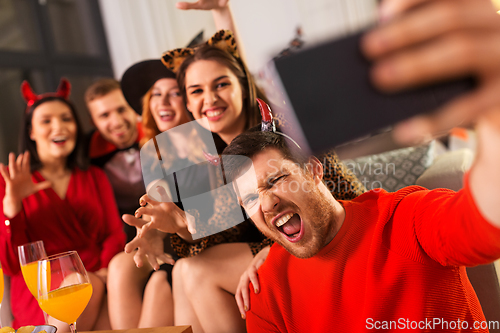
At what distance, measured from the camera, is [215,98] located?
3.44ft

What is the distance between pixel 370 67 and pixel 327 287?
23.5 inches

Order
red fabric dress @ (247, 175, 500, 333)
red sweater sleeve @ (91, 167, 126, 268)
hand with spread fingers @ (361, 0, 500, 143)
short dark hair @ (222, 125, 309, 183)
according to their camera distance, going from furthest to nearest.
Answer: red sweater sleeve @ (91, 167, 126, 268)
short dark hair @ (222, 125, 309, 183)
red fabric dress @ (247, 175, 500, 333)
hand with spread fingers @ (361, 0, 500, 143)

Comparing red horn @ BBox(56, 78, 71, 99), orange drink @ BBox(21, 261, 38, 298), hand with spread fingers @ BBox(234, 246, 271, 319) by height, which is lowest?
hand with spread fingers @ BBox(234, 246, 271, 319)

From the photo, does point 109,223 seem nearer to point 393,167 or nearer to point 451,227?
point 393,167

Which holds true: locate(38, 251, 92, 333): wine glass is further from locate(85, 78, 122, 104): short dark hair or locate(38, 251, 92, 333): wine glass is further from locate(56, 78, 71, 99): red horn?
locate(56, 78, 71, 99): red horn

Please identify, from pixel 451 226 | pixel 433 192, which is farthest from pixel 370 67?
pixel 433 192

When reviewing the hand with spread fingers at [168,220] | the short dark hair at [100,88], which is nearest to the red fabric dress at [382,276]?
the hand with spread fingers at [168,220]

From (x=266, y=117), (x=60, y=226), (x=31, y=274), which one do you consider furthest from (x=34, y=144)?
(x=266, y=117)

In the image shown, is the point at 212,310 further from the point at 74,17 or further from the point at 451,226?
the point at 74,17

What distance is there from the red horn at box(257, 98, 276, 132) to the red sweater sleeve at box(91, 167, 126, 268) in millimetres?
711

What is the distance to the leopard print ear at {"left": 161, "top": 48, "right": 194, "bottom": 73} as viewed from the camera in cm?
111

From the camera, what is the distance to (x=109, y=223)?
53.2 inches

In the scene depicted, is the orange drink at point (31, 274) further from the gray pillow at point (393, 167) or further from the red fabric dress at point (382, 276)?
the gray pillow at point (393, 167)

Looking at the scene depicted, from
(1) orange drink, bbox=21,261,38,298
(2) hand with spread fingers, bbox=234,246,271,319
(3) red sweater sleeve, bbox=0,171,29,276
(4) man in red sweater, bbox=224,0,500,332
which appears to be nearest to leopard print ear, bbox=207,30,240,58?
(4) man in red sweater, bbox=224,0,500,332
